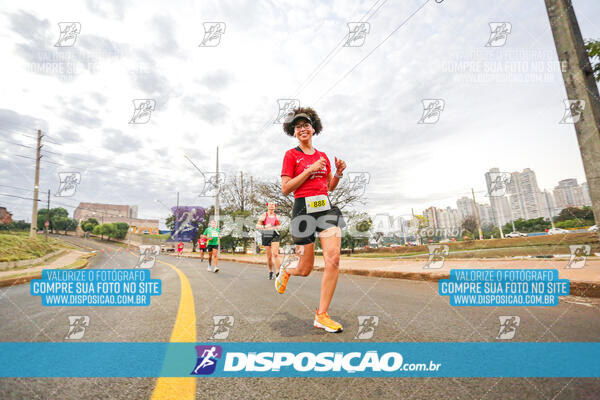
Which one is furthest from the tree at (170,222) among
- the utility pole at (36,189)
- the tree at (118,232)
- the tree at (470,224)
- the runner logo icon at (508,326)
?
the tree at (470,224)

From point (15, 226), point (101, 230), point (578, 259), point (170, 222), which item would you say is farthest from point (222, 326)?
point (101, 230)

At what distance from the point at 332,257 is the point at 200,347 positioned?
138cm

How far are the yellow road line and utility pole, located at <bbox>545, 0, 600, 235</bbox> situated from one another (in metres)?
4.59

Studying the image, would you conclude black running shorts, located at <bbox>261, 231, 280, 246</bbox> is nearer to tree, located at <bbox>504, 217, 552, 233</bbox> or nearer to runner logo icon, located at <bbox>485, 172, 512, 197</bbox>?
runner logo icon, located at <bbox>485, 172, 512, 197</bbox>

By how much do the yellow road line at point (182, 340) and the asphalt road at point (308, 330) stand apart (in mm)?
35

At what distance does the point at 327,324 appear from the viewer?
2.26 meters

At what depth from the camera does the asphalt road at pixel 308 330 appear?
1.21 m

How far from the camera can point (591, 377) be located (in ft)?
4.44

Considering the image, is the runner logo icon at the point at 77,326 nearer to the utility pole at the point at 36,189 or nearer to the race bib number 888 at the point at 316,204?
the race bib number 888 at the point at 316,204

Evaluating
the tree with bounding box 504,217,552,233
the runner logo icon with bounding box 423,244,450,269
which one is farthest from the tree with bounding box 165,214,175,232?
the tree with bounding box 504,217,552,233

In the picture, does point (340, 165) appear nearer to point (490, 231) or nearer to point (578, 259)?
point (578, 259)

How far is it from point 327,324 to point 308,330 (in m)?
0.17

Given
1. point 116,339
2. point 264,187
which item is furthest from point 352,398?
point 264,187

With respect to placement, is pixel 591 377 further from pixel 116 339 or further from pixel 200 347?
pixel 116 339
